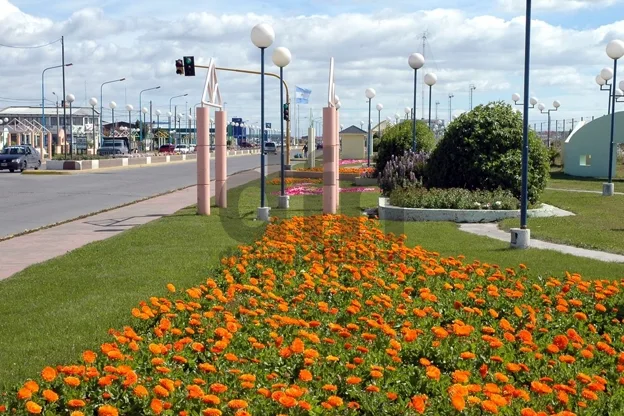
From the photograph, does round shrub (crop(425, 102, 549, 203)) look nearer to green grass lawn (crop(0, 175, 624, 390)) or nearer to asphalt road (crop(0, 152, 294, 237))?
green grass lawn (crop(0, 175, 624, 390))

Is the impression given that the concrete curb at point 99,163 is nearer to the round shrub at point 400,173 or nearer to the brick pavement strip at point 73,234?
the brick pavement strip at point 73,234

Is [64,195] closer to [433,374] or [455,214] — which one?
[455,214]

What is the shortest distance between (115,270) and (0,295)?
1805 mm

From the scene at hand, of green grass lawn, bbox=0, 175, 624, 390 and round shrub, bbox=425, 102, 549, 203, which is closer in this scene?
green grass lawn, bbox=0, 175, 624, 390

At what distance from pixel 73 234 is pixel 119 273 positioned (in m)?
6.14

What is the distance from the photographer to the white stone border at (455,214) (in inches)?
692

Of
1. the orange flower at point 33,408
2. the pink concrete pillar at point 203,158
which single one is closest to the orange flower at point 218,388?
the orange flower at point 33,408

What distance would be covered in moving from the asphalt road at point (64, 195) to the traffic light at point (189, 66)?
441 centimetres

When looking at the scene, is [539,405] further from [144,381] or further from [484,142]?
[484,142]

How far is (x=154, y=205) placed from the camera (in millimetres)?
24031

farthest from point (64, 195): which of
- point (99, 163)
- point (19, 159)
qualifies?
point (99, 163)

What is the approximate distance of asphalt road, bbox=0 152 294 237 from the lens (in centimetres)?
2041

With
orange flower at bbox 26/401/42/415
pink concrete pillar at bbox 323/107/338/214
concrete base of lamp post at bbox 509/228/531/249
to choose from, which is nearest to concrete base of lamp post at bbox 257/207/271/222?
pink concrete pillar at bbox 323/107/338/214

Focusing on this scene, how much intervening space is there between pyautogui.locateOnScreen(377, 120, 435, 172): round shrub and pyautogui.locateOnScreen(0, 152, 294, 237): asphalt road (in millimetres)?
8399
